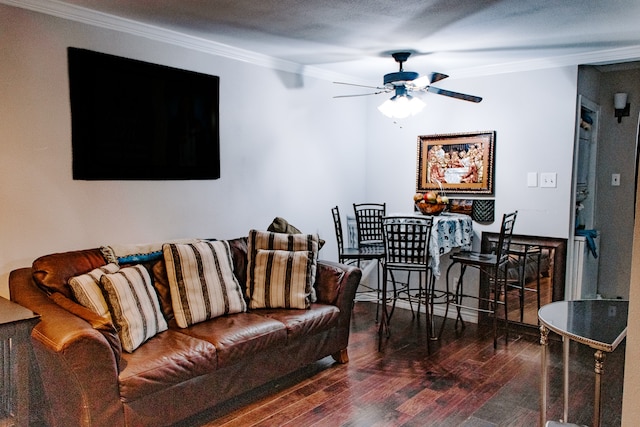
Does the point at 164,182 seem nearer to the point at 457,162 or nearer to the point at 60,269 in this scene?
the point at 60,269

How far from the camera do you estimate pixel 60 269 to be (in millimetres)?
2621

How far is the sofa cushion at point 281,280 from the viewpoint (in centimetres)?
326

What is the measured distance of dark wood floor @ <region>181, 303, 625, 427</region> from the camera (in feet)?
8.75

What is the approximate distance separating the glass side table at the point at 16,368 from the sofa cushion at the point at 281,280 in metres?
1.36

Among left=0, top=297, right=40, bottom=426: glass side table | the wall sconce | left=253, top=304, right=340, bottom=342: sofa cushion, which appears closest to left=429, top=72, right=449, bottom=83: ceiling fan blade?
left=253, top=304, right=340, bottom=342: sofa cushion

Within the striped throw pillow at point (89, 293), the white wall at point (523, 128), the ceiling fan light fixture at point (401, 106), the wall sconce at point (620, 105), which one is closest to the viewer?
the striped throw pillow at point (89, 293)

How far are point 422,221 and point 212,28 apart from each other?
2.05 meters

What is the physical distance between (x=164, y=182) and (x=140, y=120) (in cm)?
46

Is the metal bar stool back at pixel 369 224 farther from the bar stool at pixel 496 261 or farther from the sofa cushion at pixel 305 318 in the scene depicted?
the sofa cushion at pixel 305 318

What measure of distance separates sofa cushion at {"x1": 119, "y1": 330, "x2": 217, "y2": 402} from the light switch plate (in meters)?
3.05

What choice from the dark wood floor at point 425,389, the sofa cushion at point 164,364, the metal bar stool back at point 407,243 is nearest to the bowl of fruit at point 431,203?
the metal bar stool back at point 407,243

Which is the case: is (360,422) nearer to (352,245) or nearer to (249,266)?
(249,266)

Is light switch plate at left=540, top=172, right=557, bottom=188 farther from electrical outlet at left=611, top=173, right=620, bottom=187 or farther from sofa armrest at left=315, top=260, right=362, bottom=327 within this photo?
sofa armrest at left=315, top=260, right=362, bottom=327

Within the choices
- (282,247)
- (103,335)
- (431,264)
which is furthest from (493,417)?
(103,335)
